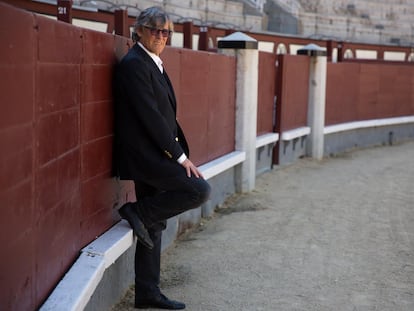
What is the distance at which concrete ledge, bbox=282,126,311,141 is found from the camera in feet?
31.3

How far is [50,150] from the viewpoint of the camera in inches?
107

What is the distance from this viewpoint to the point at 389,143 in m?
13.7

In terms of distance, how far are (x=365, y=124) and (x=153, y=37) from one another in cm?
967

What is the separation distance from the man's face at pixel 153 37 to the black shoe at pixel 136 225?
0.78 m

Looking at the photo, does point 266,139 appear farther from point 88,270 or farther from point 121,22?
point 88,270

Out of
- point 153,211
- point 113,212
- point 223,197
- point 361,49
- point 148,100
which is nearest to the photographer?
point 148,100

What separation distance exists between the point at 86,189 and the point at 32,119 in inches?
43.3

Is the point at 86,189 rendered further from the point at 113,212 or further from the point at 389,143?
the point at 389,143

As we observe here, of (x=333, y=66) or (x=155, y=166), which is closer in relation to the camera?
(x=155, y=166)

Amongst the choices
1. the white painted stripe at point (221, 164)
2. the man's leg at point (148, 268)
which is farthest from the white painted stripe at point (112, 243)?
the white painted stripe at point (221, 164)

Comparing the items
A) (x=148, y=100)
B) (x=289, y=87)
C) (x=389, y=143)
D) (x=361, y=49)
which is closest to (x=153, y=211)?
(x=148, y=100)

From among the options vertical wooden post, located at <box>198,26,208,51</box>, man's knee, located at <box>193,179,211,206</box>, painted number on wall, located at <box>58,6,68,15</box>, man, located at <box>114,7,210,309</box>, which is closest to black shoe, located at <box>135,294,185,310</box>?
man, located at <box>114,7,210,309</box>

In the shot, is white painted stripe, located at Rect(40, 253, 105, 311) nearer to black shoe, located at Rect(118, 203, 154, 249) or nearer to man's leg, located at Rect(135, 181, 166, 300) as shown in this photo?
black shoe, located at Rect(118, 203, 154, 249)

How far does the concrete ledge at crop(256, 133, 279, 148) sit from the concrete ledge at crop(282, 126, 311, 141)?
0.29 m
